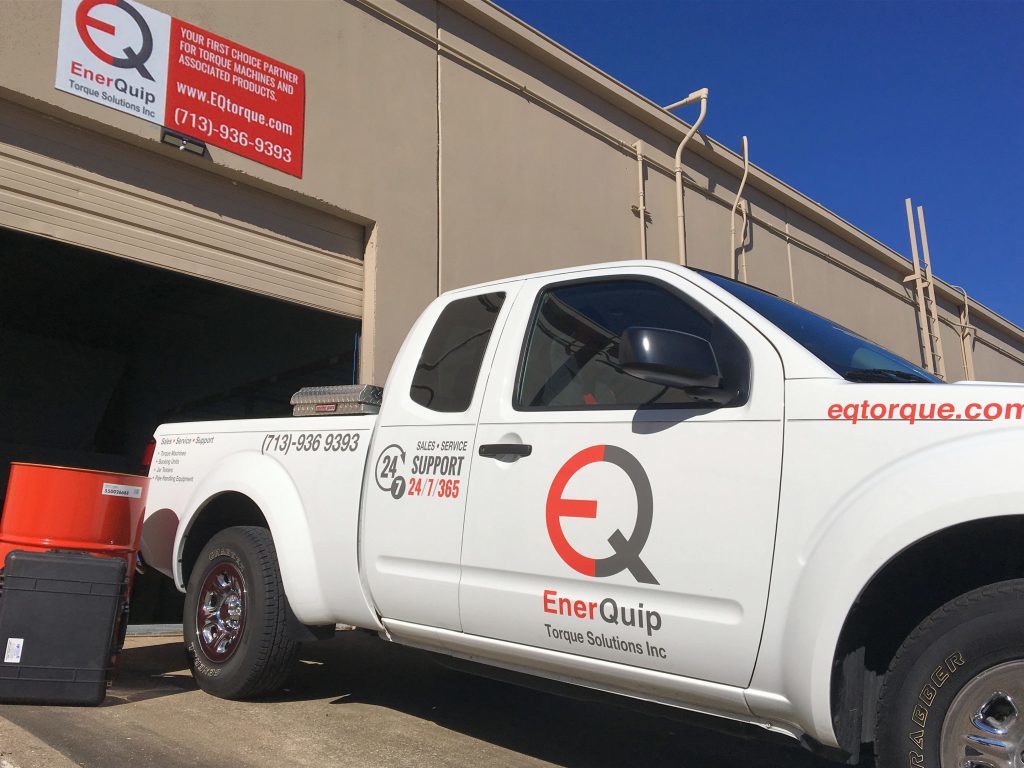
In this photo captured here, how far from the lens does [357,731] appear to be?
4055 millimetres

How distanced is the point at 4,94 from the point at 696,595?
663cm

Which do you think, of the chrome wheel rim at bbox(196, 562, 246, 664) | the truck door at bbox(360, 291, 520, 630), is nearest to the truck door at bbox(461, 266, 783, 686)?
the truck door at bbox(360, 291, 520, 630)

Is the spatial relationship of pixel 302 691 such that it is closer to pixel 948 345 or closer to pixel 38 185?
pixel 38 185

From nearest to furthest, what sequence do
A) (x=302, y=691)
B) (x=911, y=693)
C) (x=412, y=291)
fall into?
(x=911, y=693)
(x=302, y=691)
(x=412, y=291)

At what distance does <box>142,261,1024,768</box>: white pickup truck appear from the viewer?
2449mm

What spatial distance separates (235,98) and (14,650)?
554 centimetres

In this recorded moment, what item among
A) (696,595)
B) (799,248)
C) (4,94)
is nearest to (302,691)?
(696,595)

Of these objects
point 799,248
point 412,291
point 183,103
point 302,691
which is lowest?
point 302,691

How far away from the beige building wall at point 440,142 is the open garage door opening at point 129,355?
3.39 meters

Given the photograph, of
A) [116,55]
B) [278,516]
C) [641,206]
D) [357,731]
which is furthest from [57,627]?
[641,206]

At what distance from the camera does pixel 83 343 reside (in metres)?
22.0

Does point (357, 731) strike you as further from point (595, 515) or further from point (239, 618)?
point (595, 515)

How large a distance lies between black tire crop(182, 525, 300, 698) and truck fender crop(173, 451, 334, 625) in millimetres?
129

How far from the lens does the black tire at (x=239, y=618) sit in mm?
4262
